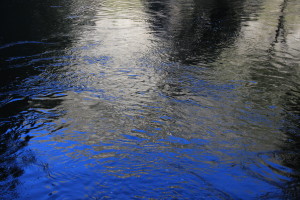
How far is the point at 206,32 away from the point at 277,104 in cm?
565

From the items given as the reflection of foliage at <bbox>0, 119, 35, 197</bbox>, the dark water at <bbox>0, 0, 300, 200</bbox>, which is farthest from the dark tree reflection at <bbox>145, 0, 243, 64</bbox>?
the reflection of foliage at <bbox>0, 119, 35, 197</bbox>

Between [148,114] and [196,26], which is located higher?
[196,26]

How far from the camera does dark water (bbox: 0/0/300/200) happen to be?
370 cm

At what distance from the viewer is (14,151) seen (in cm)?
421

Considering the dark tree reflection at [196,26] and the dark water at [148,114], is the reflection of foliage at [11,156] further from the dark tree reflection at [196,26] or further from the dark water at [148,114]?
the dark tree reflection at [196,26]

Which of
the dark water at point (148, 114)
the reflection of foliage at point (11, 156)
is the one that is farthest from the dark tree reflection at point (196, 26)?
the reflection of foliage at point (11, 156)

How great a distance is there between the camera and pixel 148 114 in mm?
5156

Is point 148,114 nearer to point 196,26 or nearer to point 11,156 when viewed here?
point 11,156

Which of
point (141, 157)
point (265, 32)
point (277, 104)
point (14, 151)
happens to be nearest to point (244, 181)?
point (141, 157)

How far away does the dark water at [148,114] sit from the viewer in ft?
12.1

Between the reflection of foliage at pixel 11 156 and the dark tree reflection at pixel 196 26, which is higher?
the dark tree reflection at pixel 196 26

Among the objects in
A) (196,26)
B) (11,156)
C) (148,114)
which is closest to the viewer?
(11,156)

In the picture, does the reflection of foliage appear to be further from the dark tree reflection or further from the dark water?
the dark tree reflection

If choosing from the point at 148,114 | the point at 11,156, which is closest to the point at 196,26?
the point at 148,114
